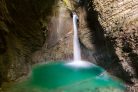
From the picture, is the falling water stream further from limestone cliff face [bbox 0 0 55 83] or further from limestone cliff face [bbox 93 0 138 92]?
limestone cliff face [bbox 93 0 138 92]

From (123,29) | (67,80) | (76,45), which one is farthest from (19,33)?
(123,29)

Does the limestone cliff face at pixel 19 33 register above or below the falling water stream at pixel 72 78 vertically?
above

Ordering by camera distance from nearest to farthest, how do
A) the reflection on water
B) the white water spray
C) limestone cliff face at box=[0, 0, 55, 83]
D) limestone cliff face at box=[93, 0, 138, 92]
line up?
1. limestone cliff face at box=[93, 0, 138, 92]
2. the reflection on water
3. limestone cliff face at box=[0, 0, 55, 83]
4. the white water spray

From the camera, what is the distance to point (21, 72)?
11430mm

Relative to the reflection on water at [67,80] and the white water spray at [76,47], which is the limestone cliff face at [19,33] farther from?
the white water spray at [76,47]

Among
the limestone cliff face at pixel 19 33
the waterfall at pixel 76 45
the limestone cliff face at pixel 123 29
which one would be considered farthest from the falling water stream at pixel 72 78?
the limestone cliff face at pixel 123 29

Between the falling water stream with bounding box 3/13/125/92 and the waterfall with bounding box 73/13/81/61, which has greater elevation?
the waterfall with bounding box 73/13/81/61

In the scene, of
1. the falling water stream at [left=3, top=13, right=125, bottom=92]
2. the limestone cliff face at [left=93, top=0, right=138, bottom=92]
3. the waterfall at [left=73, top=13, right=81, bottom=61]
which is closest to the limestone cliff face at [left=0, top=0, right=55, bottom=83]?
the falling water stream at [left=3, top=13, right=125, bottom=92]

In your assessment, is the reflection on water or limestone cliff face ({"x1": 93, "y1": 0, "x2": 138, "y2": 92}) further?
the reflection on water

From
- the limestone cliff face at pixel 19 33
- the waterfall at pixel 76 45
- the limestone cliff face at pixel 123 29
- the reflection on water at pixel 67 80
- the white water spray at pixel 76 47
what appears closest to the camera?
the limestone cliff face at pixel 123 29

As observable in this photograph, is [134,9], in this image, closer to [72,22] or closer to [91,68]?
[91,68]

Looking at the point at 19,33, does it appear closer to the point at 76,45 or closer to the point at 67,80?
the point at 76,45

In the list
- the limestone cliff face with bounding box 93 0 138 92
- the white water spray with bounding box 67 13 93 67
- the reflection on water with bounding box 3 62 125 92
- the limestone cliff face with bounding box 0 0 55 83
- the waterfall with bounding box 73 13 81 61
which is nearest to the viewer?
the limestone cliff face with bounding box 93 0 138 92

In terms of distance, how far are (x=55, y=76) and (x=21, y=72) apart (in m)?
1.66
